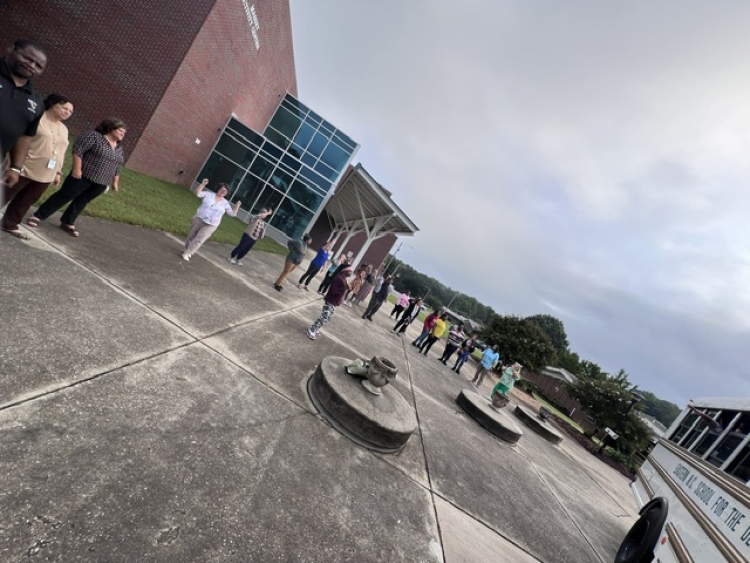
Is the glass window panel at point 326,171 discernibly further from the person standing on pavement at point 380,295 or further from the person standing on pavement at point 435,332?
the person standing on pavement at point 435,332

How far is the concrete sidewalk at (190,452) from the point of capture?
203 cm

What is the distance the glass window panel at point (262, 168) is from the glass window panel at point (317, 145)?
118 inches

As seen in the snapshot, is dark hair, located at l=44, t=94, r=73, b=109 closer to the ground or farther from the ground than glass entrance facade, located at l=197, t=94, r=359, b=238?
closer to the ground

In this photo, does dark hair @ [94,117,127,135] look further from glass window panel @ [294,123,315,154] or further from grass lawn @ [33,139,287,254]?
glass window panel @ [294,123,315,154]

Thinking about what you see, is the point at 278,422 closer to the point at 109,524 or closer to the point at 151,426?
the point at 151,426

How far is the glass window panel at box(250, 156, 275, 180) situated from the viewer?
21.0 m

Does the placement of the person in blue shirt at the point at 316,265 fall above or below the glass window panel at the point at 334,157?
below

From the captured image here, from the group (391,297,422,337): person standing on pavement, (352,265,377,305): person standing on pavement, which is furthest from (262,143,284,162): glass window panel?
(391,297,422,337): person standing on pavement

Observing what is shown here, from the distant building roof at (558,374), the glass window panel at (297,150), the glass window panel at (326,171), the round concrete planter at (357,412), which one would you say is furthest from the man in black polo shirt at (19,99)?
the distant building roof at (558,374)

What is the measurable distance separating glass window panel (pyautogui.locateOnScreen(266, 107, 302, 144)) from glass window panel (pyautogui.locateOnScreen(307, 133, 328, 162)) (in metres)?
1.52

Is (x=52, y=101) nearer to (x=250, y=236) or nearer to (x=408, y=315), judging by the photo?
(x=250, y=236)

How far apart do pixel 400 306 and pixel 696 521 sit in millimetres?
11851

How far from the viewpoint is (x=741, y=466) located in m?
3.85

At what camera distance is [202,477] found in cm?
252
